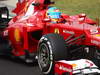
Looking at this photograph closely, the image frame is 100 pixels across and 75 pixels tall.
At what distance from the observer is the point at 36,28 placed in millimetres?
8125

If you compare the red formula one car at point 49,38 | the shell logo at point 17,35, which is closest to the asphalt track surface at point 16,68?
the red formula one car at point 49,38

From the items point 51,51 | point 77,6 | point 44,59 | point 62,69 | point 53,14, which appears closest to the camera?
point 62,69

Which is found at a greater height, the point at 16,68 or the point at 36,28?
the point at 36,28

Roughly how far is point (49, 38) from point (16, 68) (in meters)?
1.51

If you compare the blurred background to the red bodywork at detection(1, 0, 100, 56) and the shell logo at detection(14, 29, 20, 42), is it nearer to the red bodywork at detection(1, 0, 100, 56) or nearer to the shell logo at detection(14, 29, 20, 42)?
the red bodywork at detection(1, 0, 100, 56)

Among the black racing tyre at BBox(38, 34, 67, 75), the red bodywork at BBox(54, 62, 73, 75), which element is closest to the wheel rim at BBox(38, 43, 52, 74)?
the black racing tyre at BBox(38, 34, 67, 75)

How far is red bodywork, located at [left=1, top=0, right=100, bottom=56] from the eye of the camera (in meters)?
7.16

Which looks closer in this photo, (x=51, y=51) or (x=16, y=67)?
(x=51, y=51)

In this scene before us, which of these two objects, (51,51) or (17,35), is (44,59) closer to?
(51,51)

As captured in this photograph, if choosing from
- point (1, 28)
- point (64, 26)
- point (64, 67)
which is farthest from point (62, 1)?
point (64, 67)

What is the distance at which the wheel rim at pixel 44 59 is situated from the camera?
6988mm

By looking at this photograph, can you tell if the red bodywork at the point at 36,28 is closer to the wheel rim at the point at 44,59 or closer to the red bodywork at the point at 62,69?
the wheel rim at the point at 44,59

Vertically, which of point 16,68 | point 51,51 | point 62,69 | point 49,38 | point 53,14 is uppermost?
point 53,14

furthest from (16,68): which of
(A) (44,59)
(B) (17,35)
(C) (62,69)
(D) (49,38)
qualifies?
(C) (62,69)
